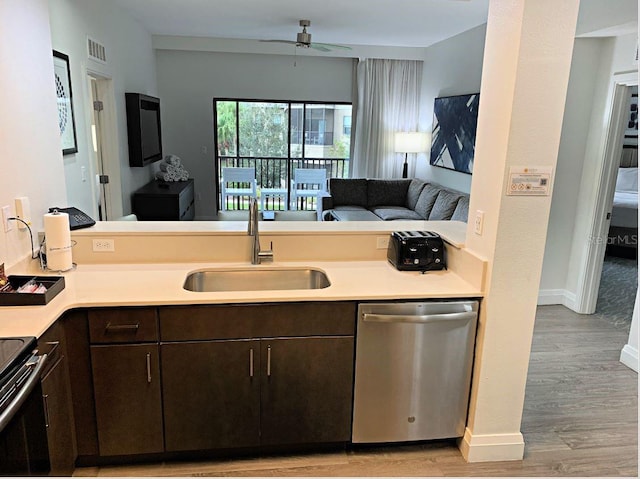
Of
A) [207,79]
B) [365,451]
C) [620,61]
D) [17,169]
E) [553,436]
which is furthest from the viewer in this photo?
[207,79]

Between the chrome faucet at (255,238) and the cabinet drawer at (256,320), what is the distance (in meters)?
0.51

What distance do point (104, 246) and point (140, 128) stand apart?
350cm

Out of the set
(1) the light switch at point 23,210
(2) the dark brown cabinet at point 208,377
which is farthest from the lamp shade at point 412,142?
(1) the light switch at point 23,210

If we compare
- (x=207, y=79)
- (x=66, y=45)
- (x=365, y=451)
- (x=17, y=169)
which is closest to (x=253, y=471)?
(x=365, y=451)

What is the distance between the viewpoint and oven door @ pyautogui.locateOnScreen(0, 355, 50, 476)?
1.39m

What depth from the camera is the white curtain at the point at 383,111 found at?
7566 millimetres

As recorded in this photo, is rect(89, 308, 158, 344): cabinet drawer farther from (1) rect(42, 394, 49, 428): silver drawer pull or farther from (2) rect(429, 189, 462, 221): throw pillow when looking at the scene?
(2) rect(429, 189, 462, 221): throw pillow

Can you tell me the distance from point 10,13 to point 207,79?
568 centimetres

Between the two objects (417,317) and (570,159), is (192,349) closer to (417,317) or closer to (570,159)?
(417,317)

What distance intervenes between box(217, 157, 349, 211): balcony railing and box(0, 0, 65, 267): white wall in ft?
18.2

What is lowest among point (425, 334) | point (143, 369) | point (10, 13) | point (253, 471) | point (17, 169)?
point (253, 471)

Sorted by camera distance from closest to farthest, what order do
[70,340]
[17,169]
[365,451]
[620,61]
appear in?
[70,340], [17,169], [365,451], [620,61]

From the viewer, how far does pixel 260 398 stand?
2.19 meters

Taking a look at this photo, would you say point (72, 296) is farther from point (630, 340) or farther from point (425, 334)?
Result: point (630, 340)
